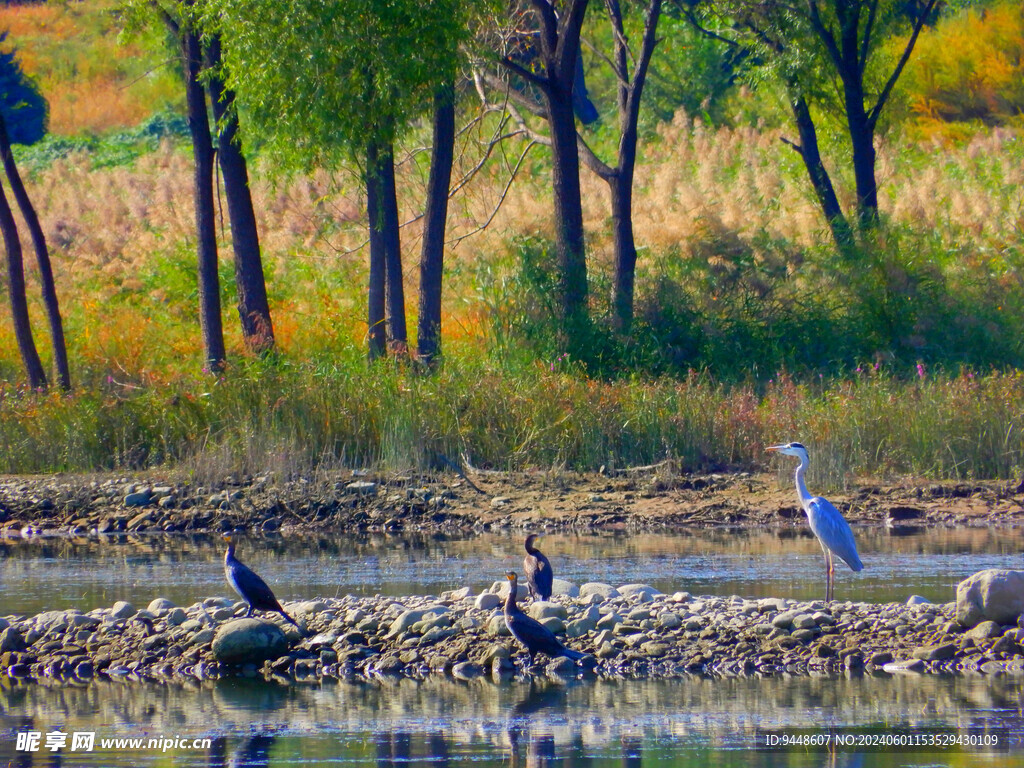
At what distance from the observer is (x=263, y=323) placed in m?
22.4

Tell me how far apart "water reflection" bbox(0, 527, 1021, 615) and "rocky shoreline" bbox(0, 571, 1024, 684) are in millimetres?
1174

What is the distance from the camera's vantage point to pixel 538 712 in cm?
881

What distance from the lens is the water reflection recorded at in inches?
494

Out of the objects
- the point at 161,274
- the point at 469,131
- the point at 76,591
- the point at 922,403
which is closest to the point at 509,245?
the point at 469,131

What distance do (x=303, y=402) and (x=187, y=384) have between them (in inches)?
89.9

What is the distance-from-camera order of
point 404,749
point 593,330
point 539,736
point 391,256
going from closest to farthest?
1. point 404,749
2. point 539,736
3. point 391,256
4. point 593,330

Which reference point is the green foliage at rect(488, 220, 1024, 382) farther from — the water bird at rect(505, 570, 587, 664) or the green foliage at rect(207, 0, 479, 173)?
the water bird at rect(505, 570, 587, 664)

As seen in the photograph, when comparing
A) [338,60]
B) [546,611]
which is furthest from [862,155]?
[546,611]

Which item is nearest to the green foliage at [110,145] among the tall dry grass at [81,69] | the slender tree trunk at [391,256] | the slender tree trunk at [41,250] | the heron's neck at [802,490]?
the tall dry grass at [81,69]

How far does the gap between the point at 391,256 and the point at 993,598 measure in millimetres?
14666

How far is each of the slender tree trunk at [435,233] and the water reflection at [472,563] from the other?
257 inches

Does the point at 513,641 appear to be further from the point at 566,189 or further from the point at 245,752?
the point at 566,189

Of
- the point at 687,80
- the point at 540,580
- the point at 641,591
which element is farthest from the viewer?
the point at 687,80

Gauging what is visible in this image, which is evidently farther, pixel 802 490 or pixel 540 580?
pixel 802 490
